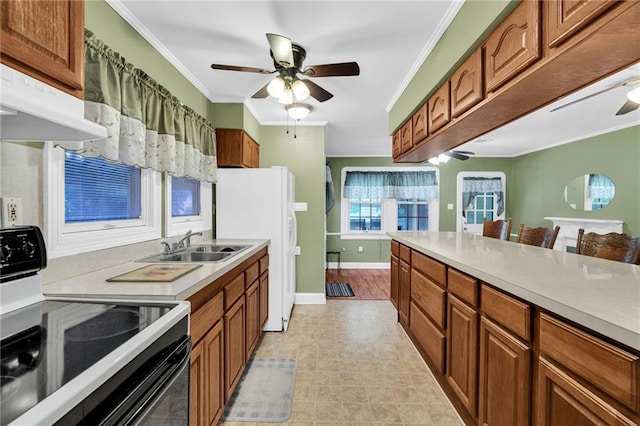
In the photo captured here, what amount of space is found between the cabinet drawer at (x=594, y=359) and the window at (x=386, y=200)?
5447mm

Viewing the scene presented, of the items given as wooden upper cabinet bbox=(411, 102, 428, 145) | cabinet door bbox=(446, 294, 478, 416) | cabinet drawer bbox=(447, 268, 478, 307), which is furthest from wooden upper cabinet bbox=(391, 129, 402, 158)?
cabinet door bbox=(446, 294, 478, 416)

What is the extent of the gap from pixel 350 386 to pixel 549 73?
2.18 m

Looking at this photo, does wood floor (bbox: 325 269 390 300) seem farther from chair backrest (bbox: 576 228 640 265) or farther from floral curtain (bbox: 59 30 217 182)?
floral curtain (bbox: 59 30 217 182)

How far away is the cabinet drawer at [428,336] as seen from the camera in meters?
2.00

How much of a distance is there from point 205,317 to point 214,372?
34 cm

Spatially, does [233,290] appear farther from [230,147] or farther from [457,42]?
[457,42]

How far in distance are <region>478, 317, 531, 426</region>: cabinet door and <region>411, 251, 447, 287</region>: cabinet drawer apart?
515mm

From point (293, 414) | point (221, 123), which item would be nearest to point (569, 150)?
point (221, 123)

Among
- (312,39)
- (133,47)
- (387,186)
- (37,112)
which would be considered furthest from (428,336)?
(387,186)

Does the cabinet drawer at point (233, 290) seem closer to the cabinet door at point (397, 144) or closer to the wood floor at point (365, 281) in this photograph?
the cabinet door at point (397, 144)

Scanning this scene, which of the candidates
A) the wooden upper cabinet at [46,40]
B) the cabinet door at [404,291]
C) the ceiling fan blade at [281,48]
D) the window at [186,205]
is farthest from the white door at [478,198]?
the wooden upper cabinet at [46,40]

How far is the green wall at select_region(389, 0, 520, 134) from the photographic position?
1451mm

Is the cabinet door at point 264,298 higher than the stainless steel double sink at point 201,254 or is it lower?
lower

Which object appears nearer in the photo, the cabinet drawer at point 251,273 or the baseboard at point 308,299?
the cabinet drawer at point 251,273
